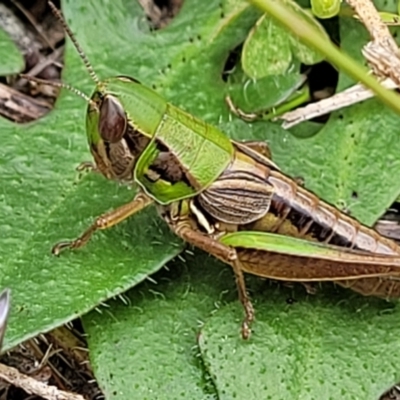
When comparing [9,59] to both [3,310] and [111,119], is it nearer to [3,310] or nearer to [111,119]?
[111,119]

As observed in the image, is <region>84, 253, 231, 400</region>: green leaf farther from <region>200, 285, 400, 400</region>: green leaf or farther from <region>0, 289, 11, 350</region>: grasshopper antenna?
<region>0, 289, 11, 350</region>: grasshopper antenna

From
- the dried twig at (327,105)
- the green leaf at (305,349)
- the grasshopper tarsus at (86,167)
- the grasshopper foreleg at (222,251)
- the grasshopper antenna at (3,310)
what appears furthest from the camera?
the dried twig at (327,105)

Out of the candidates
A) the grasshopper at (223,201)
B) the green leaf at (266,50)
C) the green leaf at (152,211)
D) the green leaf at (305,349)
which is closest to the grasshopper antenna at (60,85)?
the grasshopper at (223,201)

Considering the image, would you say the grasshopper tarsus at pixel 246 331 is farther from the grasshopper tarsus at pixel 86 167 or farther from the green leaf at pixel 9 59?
the green leaf at pixel 9 59

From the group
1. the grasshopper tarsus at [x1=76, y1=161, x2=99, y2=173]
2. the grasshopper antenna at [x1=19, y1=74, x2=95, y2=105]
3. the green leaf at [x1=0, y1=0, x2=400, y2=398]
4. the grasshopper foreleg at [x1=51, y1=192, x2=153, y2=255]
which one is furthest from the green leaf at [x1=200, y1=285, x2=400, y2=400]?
the grasshopper antenna at [x1=19, y1=74, x2=95, y2=105]

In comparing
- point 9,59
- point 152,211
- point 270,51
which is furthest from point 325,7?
point 9,59

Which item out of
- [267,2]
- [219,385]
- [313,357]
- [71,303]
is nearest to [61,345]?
[71,303]
